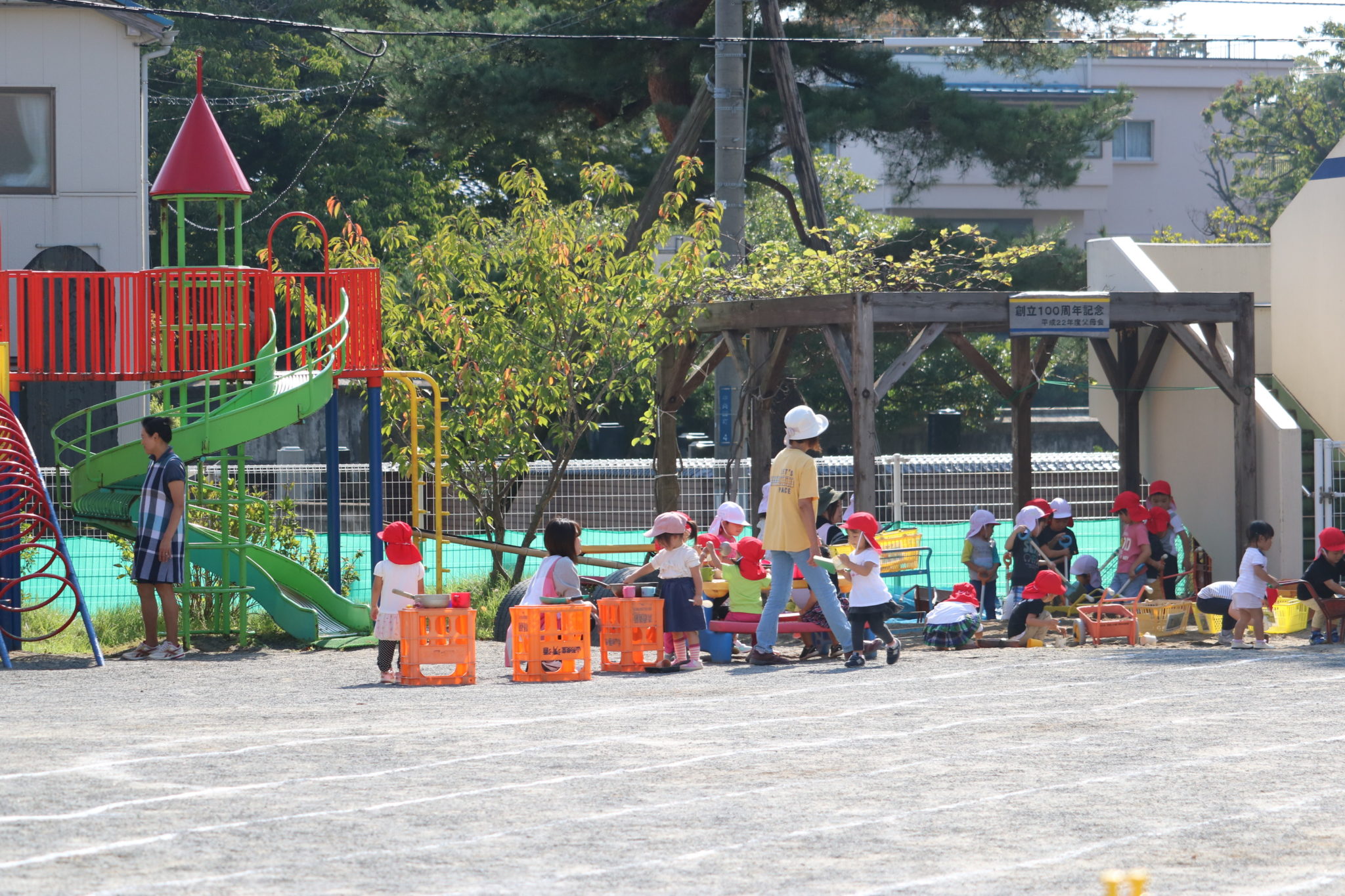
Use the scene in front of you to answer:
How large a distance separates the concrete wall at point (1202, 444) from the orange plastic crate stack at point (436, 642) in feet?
27.3

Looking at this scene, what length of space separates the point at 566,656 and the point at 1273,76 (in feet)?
172

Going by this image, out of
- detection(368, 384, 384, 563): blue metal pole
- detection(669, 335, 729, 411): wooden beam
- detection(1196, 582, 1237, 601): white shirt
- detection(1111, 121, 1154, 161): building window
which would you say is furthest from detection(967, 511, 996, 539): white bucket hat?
detection(1111, 121, 1154, 161): building window

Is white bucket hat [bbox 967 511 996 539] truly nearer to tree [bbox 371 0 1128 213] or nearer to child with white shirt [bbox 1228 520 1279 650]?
child with white shirt [bbox 1228 520 1279 650]

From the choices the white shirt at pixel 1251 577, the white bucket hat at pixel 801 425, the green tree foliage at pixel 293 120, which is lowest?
the white shirt at pixel 1251 577

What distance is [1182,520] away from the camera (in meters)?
18.3

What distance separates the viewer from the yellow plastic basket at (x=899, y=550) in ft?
48.9

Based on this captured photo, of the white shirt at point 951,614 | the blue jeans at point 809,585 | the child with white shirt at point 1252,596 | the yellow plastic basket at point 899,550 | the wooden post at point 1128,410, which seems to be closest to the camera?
the blue jeans at point 809,585

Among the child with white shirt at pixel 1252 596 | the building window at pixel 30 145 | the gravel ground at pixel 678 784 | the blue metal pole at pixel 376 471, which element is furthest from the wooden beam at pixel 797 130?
the gravel ground at pixel 678 784

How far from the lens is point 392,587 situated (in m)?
11.6

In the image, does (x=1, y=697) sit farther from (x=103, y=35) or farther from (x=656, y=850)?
(x=103, y=35)

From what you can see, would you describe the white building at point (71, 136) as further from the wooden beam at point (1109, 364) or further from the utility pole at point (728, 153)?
the wooden beam at point (1109, 364)

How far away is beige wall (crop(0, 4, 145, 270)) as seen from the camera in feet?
66.7

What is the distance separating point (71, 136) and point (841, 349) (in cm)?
1051

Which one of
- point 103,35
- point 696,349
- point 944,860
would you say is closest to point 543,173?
point 103,35
